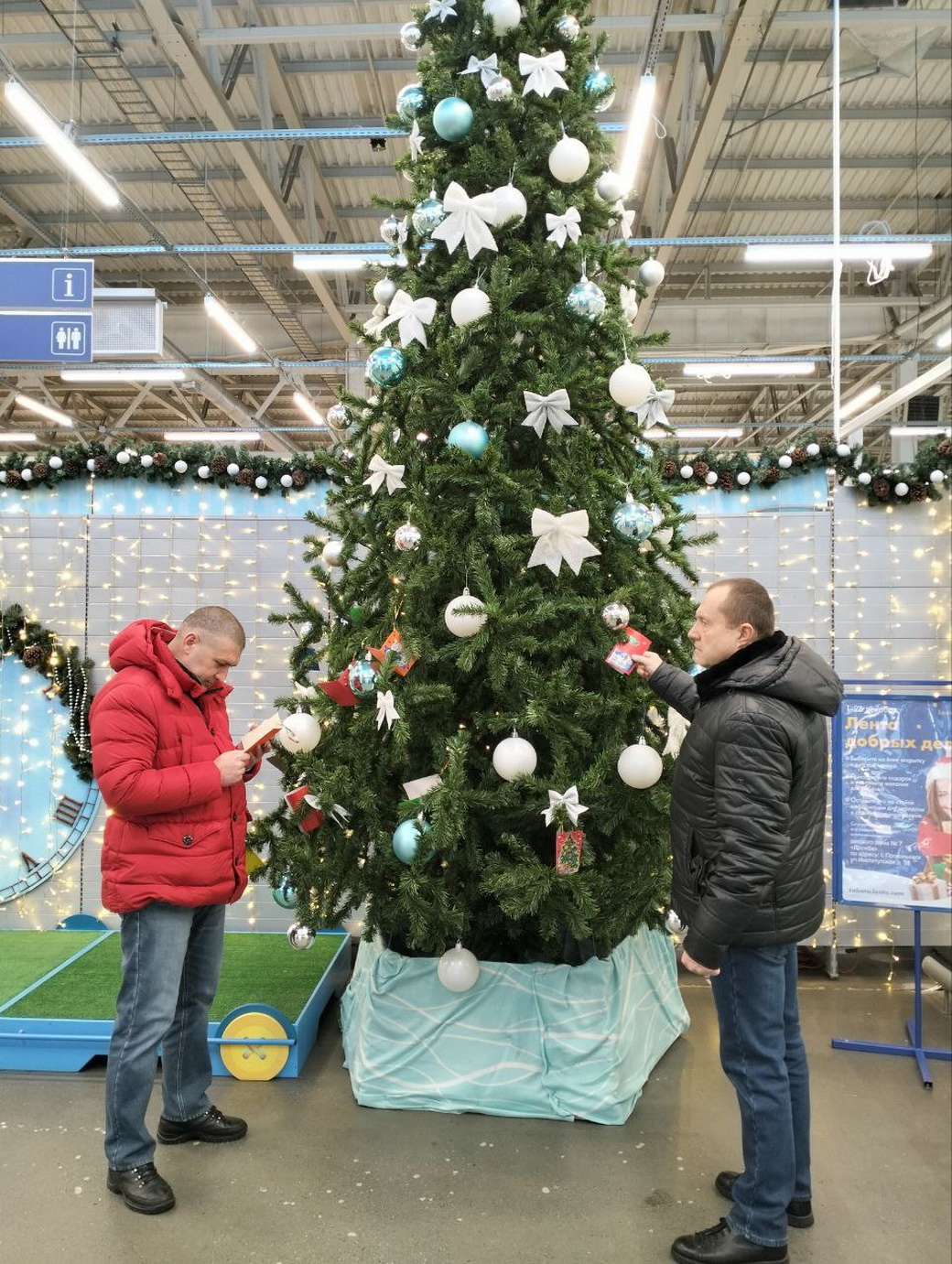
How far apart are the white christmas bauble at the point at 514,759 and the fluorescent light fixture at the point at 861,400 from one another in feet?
30.0

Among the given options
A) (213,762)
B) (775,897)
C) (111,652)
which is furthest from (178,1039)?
(775,897)

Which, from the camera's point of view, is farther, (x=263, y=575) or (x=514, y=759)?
(x=263, y=575)

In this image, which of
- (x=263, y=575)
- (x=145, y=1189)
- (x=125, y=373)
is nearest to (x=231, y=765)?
(x=145, y=1189)

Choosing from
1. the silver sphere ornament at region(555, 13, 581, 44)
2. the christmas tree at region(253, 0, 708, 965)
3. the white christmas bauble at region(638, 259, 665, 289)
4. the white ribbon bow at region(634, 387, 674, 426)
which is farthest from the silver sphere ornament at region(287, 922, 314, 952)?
the silver sphere ornament at region(555, 13, 581, 44)

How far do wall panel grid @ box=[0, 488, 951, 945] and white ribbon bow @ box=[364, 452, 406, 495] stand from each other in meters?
1.89

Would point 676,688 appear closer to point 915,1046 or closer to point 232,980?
point 915,1046

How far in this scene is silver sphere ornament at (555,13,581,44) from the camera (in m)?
2.88

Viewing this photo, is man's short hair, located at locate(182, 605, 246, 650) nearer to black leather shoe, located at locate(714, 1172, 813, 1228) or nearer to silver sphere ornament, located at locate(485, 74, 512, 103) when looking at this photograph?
silver sphere ornament, located at locate(485, 74, 512, 103)

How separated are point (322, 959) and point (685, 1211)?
80.1 inches

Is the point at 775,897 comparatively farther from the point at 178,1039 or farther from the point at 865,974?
the point at 865,974

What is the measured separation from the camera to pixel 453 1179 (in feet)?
8.30

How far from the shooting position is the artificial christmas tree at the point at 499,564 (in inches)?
103

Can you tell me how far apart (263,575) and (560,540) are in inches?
99.6

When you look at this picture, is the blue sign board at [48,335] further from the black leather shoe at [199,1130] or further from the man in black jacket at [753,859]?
the man in black jacket at [753,859]
